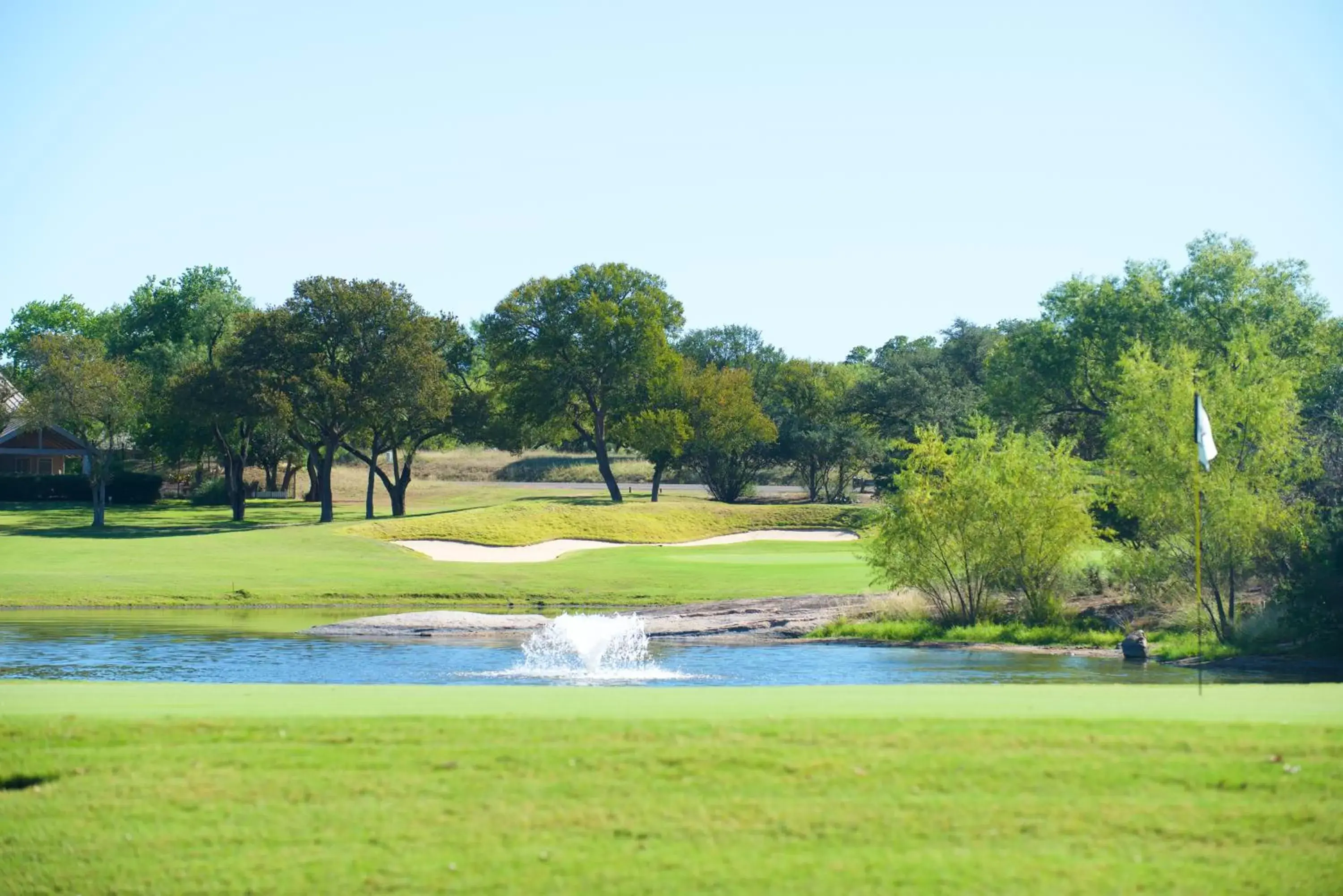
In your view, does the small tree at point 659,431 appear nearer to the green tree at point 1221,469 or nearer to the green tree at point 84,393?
the green tree at point 84,393

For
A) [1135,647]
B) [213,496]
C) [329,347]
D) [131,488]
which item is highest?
[329,347]

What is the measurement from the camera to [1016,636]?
A: 3366cm

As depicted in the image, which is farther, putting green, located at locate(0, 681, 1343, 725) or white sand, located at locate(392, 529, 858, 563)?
white sand, located at locate(392, 529, 858, 563)

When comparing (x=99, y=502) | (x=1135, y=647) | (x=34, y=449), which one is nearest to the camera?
(x=1135, y=647)

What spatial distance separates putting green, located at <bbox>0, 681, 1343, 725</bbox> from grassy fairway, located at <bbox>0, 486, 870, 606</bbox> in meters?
26.3

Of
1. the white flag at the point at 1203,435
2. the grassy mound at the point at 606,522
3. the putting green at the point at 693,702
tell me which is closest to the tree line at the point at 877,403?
the grassy mound at the point at 606,522

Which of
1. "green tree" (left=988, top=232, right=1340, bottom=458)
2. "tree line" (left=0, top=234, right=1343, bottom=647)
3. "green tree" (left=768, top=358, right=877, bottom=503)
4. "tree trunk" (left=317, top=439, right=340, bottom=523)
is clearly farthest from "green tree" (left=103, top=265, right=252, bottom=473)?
"green tree" (left=988, top=232, right=1340, bottom=458)

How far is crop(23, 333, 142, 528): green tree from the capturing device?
214ft

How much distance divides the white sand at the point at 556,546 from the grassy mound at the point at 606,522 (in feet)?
1.94

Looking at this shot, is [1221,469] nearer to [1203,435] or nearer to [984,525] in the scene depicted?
[984,525]

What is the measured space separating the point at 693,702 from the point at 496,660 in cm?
1684

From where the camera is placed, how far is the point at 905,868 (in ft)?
27.6

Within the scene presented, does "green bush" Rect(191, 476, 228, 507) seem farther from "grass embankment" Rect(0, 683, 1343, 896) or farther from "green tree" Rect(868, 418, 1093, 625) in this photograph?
"grass embankment" Rect(0, 683, 1343, 896)

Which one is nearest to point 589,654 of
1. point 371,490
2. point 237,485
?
point 371,490
